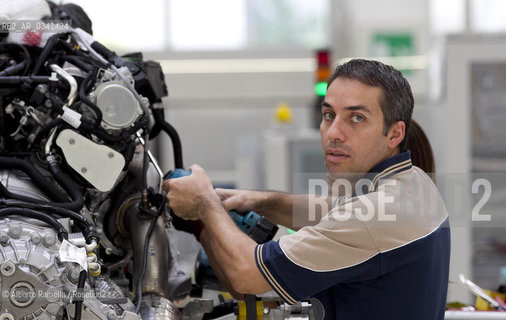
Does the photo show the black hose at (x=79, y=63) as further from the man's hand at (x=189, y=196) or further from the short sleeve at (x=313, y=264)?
the short sleeve at (x=313, y=264)

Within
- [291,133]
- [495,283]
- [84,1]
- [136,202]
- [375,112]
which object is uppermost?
[84,1]

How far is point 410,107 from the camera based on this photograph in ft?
5.70

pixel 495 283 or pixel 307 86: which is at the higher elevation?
pixel 307 86

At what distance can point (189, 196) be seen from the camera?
1.76 meters

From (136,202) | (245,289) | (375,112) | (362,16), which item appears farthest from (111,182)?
(362,16)

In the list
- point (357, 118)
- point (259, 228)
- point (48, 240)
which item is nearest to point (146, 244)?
point (259, 228)

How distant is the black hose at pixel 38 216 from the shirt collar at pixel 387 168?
0.71m

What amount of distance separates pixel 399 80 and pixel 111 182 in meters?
0.72

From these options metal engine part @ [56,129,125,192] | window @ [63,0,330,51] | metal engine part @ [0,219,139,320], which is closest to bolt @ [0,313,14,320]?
metal engine part @ [0,219,139,320]

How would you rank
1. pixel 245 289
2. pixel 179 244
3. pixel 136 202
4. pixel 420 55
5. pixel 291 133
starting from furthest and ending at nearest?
pixel 420 55 < pixel 291 133 < pixel 179 244 < pixel 136 202 < pixel 245 289

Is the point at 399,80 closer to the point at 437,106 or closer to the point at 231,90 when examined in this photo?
the point at 437,106

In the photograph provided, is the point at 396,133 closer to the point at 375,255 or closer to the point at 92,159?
the point at 375,255

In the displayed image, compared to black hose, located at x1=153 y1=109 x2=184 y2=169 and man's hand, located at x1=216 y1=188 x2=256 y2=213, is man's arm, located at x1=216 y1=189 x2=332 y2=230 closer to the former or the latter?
man's hand, located at x1=216 y1=188 x2=256 y2=213

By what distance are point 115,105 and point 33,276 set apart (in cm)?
46
